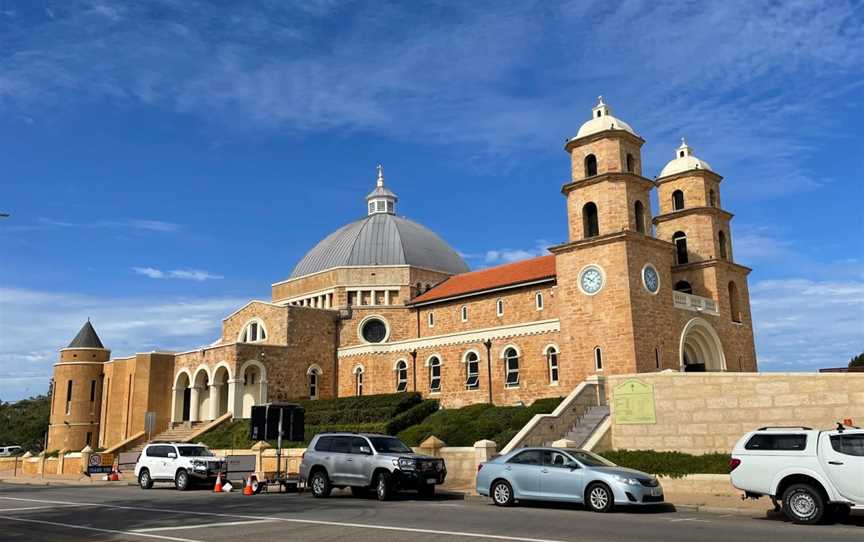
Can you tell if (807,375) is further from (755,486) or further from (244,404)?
(244,404)

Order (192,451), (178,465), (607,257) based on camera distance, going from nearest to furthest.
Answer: (178,465), (192,451), (607,257)

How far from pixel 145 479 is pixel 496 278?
2193 cm

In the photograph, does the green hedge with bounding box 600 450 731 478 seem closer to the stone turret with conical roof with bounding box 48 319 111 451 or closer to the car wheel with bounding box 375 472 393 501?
the car wheel with bounding box 375 472 393 501

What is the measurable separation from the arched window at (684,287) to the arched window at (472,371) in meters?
10.9

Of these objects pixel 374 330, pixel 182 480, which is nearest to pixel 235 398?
pixel 374 330

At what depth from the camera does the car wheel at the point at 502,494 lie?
54.9ft

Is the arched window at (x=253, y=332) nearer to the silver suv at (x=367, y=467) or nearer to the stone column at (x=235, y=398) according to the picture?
the stone column at (x=235, y=398)

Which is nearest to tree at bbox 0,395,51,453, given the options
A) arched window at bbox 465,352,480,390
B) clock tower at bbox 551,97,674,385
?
arched window at bbox 465,352,480,390

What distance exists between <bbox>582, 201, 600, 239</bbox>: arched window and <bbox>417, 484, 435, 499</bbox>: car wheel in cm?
1767

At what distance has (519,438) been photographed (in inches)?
945

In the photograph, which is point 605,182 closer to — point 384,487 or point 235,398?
point 384,487

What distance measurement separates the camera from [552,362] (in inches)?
1380

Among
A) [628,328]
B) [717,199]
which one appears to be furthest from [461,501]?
Answer: [717,199]

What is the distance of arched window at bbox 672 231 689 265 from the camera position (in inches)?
1532
